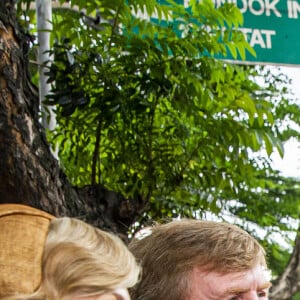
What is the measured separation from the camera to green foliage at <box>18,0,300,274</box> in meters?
3.49

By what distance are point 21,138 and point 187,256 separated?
0.74 metres

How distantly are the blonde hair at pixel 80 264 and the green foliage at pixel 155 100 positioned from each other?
187 cm

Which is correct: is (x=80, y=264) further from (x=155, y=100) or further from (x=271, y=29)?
(x=271, y=29)

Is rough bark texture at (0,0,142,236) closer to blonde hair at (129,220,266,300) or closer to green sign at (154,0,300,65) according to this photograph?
blonde hair at (129,220,266,300)

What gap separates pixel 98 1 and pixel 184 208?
1.10 meters

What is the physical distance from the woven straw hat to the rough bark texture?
118 centimetres

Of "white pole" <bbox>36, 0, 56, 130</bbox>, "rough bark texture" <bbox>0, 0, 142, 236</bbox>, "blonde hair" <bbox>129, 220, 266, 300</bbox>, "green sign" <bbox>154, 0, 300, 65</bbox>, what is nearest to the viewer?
"blonde hair" <bbox>129, 220, 266, 300</bbox>

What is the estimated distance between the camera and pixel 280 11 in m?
3.99

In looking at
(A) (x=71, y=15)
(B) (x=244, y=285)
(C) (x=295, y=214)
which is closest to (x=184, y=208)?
(A) (x=71, y=15)

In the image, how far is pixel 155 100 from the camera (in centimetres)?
364

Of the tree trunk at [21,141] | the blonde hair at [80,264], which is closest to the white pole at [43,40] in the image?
the tree trunk at [21,141]

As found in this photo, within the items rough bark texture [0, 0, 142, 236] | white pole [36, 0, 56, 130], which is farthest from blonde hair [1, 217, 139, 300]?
white pole [36, 0, 56, 130]

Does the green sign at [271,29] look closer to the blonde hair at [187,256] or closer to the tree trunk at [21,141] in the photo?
the tree trunk at [21,141]

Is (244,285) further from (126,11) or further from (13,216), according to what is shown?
(126,11)
